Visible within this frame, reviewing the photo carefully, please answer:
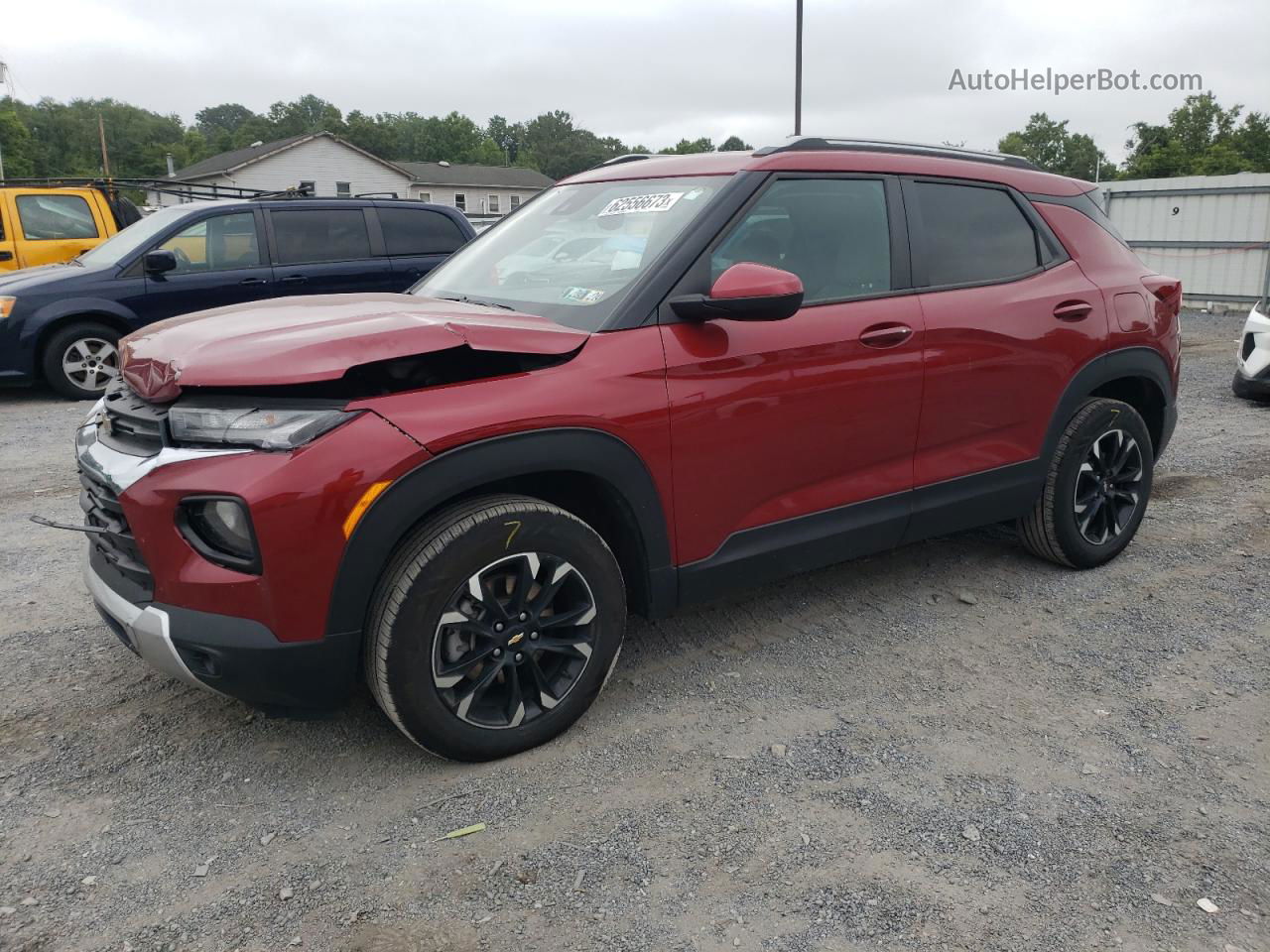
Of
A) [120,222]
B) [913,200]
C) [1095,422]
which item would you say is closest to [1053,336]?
[1095,422]

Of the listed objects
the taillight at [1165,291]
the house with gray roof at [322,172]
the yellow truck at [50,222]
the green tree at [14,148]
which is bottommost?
the taillight at [1165,291]

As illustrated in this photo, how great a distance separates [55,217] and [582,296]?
32.9 feet

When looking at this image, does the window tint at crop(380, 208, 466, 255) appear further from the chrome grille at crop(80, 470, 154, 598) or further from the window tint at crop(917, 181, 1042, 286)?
the chrome grille at crop(80, 470, 154, 598)

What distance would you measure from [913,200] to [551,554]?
2062 millimetres

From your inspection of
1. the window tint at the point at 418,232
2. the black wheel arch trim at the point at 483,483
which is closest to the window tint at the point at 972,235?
the black wheel arch trim at the point at 483,483

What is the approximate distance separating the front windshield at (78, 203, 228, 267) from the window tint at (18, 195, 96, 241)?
163 centimetres

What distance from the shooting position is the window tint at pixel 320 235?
9.21 metres

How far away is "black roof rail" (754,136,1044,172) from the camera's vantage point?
3547mm

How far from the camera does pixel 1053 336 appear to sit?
13.2 ft

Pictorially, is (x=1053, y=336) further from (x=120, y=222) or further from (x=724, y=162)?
(x=120, y=222)

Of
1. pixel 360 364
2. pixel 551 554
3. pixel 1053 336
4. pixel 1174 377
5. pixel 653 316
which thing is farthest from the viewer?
pixel 1174 377

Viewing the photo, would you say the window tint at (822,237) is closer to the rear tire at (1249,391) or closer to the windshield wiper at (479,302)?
the windshield wiper at (479,302)

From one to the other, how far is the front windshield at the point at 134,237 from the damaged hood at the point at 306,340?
6711mm

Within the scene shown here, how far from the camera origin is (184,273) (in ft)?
29.7
